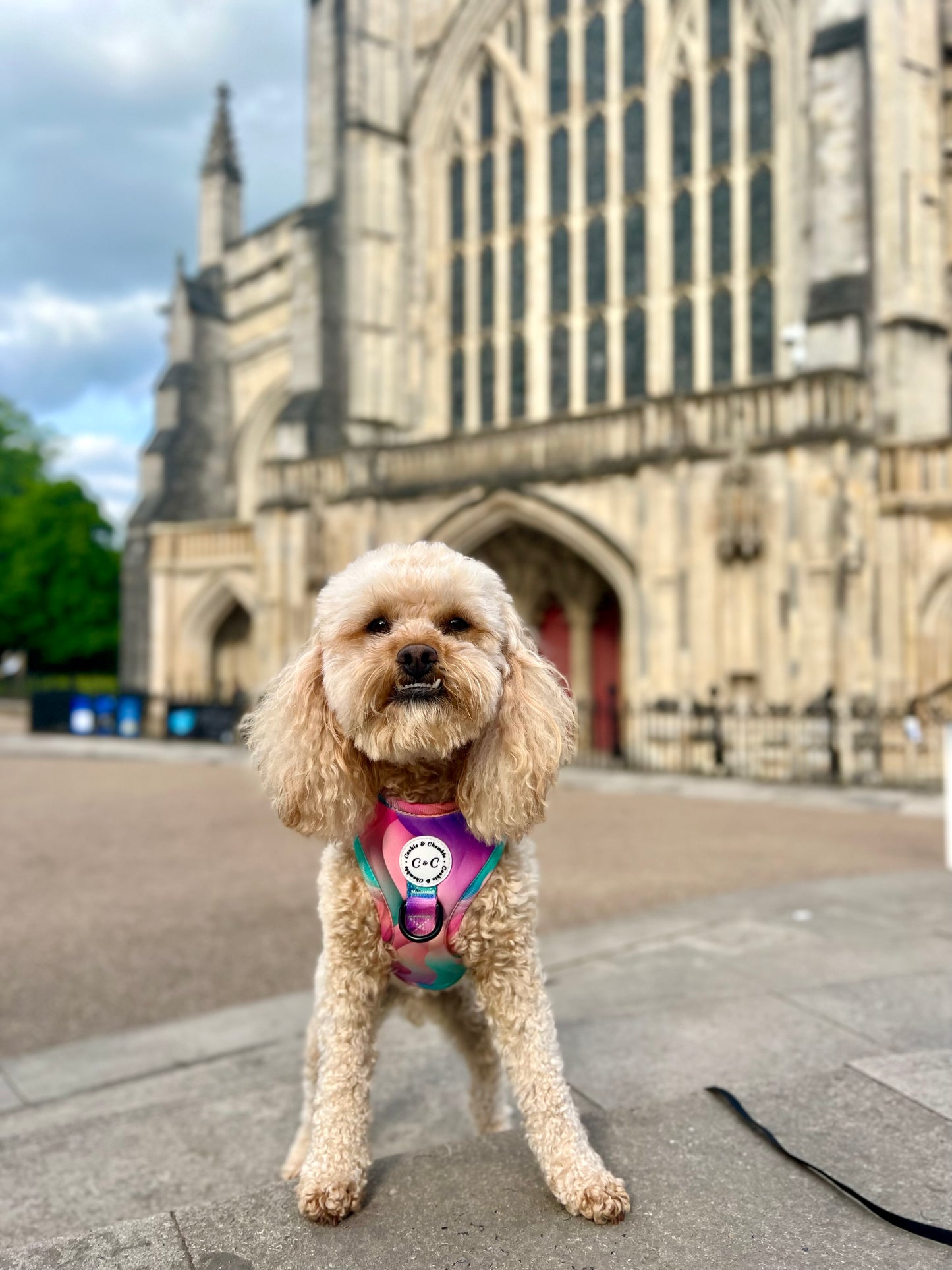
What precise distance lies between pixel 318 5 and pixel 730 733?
59.3ft

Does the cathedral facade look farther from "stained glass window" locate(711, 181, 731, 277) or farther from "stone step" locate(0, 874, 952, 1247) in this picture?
"stone step" locate(0, 874, 952, 1247)

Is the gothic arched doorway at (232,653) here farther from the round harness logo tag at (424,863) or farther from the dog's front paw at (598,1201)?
the dog's front paw at (598,1201)

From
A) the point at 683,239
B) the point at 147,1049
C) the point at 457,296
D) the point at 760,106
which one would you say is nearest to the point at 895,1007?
the point at 147,1049

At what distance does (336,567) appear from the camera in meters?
18.4

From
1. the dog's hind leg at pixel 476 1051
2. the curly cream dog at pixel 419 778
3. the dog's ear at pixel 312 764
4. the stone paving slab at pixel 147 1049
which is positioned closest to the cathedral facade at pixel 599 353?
the stone paving slab at pixel 147 1049

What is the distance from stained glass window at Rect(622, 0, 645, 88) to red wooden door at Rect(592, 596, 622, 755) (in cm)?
981

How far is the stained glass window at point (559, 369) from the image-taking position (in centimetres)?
1962

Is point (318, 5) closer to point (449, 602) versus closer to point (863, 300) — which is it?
point (863, 300)

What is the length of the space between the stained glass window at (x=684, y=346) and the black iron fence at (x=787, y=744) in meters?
6.70

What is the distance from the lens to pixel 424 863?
6.66 feet

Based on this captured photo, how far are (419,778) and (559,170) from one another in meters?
20.2

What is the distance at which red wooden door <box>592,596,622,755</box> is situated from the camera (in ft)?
57.9

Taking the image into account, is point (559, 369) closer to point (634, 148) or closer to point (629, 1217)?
point (634, 148)

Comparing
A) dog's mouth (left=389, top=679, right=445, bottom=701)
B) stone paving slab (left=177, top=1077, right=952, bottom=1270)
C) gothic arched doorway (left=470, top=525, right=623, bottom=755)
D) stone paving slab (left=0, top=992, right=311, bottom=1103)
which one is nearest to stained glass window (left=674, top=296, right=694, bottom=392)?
gothic arched doorway (left=470, top=525, right=623, bottom=755)
